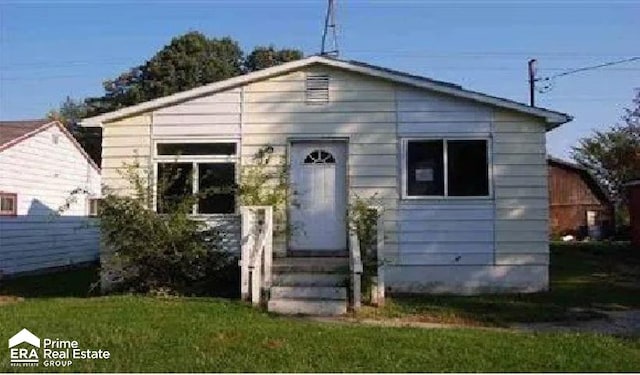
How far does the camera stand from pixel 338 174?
566 inches

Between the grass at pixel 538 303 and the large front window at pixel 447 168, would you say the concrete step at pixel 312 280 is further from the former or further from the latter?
the large front window at pixel 447 168

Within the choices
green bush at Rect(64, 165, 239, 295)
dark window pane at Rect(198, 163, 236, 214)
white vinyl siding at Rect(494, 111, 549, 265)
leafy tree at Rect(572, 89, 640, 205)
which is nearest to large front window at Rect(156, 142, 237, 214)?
dark window pane at Rect(198, 163, 236, 214)

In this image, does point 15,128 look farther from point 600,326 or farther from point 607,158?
point 607,158

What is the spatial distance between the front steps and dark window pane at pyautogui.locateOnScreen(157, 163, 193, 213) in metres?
2.22

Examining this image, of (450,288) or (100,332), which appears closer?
(100,332)

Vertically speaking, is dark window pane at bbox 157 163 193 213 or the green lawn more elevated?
dark window pane at bbox 157 163 193 213

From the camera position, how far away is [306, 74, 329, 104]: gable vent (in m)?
14.4

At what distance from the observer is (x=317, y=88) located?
14414 millimetres

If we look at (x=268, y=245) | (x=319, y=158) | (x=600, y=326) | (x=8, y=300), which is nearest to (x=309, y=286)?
(x=268, y=245)

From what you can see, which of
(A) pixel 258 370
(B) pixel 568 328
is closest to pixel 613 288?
(B) pixel 568 328

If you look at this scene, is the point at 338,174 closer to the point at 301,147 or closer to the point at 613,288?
the point at 301,147

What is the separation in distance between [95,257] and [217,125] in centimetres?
1305

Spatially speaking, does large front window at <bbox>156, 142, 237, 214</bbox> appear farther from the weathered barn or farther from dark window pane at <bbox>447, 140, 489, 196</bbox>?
the weathered barn

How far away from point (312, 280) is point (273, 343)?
4.39m
